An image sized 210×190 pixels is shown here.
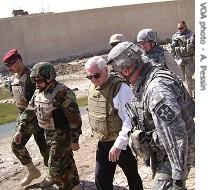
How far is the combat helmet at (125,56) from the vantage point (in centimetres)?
317

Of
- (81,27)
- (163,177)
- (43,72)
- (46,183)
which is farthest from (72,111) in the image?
(81,27)

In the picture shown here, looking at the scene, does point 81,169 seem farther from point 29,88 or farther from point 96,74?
point 96,74

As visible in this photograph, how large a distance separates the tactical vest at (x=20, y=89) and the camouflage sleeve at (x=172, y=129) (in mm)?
3079

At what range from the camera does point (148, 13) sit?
25.9 meters

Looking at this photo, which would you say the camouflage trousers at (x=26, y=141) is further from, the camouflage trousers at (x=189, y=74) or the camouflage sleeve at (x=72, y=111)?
the camouflage trousers at (x=189, y=74)

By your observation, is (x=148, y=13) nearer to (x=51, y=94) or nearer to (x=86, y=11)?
(x=86, y=11)

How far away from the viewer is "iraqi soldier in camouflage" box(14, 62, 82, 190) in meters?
4.82

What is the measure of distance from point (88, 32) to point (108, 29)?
117 centimetres

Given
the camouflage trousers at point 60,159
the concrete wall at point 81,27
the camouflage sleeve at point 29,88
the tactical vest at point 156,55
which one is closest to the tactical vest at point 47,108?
the camouflage trousers at point 60,159
